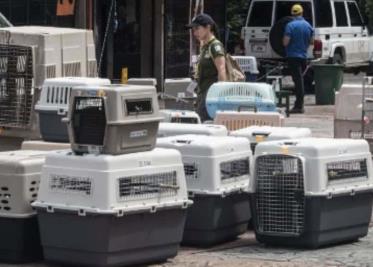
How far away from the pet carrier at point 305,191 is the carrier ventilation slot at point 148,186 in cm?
79

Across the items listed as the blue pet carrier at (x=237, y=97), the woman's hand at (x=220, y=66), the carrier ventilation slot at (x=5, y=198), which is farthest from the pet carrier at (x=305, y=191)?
the woman's hand at (x=220, y=66)

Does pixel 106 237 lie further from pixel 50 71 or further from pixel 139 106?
pixel 50 71

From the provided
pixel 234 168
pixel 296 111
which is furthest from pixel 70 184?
pixel 296 111

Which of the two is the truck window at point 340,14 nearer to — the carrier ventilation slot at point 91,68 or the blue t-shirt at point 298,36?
the blue t-shirt at point 298,36

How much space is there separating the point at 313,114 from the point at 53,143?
10.7 metres

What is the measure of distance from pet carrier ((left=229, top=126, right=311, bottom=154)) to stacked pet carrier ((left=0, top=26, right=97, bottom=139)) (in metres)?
1.95

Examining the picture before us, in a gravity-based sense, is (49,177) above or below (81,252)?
above

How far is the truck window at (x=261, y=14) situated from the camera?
942 inches

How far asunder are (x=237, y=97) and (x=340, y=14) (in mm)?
14551

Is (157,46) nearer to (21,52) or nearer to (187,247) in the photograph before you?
(21,52)

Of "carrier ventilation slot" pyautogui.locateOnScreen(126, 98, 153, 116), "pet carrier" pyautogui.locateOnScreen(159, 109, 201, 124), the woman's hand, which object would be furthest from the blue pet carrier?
"carrier ventilation slot" pyautogui.locateOnScreen(126, 98, 153, 116)

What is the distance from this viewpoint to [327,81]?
2048 centimetres

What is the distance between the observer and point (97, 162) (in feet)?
23.0

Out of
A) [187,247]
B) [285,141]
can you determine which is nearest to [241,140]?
[285,141]
